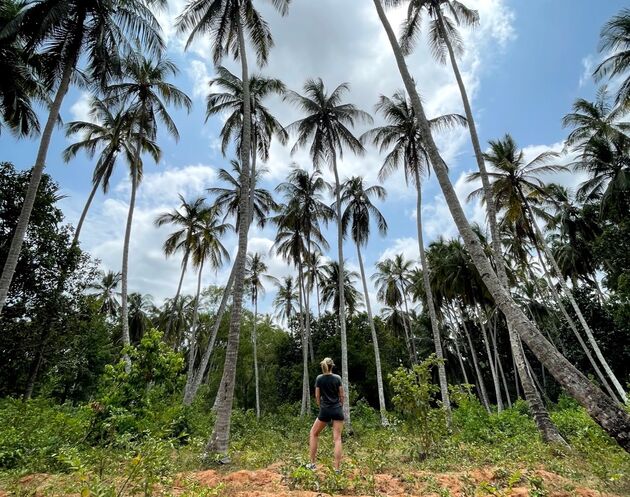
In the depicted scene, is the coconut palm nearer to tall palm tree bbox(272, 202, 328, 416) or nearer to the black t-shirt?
tall palm tree bbox(272, 202, 328, 416)

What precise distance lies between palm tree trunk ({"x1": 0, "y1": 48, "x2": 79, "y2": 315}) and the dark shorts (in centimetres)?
809

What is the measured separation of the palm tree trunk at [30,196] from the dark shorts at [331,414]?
8.09 metres

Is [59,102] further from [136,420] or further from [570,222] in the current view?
[570,222]

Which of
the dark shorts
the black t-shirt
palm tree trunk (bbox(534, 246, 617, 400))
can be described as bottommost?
the dark shorts

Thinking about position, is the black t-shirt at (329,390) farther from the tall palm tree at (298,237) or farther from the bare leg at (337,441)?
the tall palm tree at (298,237)

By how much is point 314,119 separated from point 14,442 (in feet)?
51.2

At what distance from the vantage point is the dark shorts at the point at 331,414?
5.26 m

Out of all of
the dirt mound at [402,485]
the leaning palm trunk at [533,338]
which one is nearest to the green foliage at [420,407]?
the dirt mound at [402,485]

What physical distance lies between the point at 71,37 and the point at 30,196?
530cm

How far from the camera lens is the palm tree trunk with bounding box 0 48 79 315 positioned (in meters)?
8.45

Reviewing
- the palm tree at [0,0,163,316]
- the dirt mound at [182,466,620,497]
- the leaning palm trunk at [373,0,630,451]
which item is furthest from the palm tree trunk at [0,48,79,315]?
the leaning palm trunk at [373,0,630,451]

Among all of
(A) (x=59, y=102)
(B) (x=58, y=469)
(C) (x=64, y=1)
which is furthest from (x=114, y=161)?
(B) (x=58, y=469)

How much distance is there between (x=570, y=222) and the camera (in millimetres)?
21312

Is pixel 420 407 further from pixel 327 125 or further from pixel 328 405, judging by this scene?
pixel 327 125
